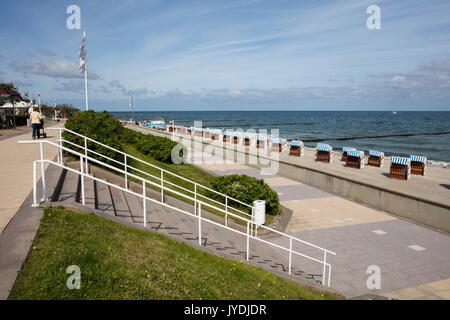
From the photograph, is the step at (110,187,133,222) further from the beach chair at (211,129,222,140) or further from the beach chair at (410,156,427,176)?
the beach chair at (211,129,222,140)

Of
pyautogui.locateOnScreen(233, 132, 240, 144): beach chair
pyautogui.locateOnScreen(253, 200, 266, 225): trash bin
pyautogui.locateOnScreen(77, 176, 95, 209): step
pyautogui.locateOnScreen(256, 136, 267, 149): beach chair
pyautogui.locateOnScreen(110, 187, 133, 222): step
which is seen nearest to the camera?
pyautogui.locateOnScreen(77, 176, 95, 209): step

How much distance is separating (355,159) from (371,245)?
889 cm

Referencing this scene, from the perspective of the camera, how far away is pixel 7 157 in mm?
10617

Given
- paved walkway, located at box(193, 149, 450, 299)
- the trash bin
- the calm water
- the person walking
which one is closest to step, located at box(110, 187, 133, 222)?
the trash bin

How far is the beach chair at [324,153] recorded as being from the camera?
17688 millimetres

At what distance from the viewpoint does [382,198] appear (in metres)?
A: 10.8

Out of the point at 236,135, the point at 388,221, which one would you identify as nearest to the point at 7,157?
the point at 388,221

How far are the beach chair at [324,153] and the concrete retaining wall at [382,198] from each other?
340 centimetres

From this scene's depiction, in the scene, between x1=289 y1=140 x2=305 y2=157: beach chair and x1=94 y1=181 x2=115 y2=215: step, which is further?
x1=289 y1=140 x2=305 y2=157: beach chair

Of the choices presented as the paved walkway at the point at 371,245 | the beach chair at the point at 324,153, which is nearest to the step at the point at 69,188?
the paved walkway at the point at 371,245

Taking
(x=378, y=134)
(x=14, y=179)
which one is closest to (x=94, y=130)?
(x=14, y=179)

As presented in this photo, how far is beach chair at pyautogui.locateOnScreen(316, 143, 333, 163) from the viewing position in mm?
17688

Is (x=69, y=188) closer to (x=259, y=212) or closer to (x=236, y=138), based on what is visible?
(x=259, y=212)

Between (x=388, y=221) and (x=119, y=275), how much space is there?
8852 mm
